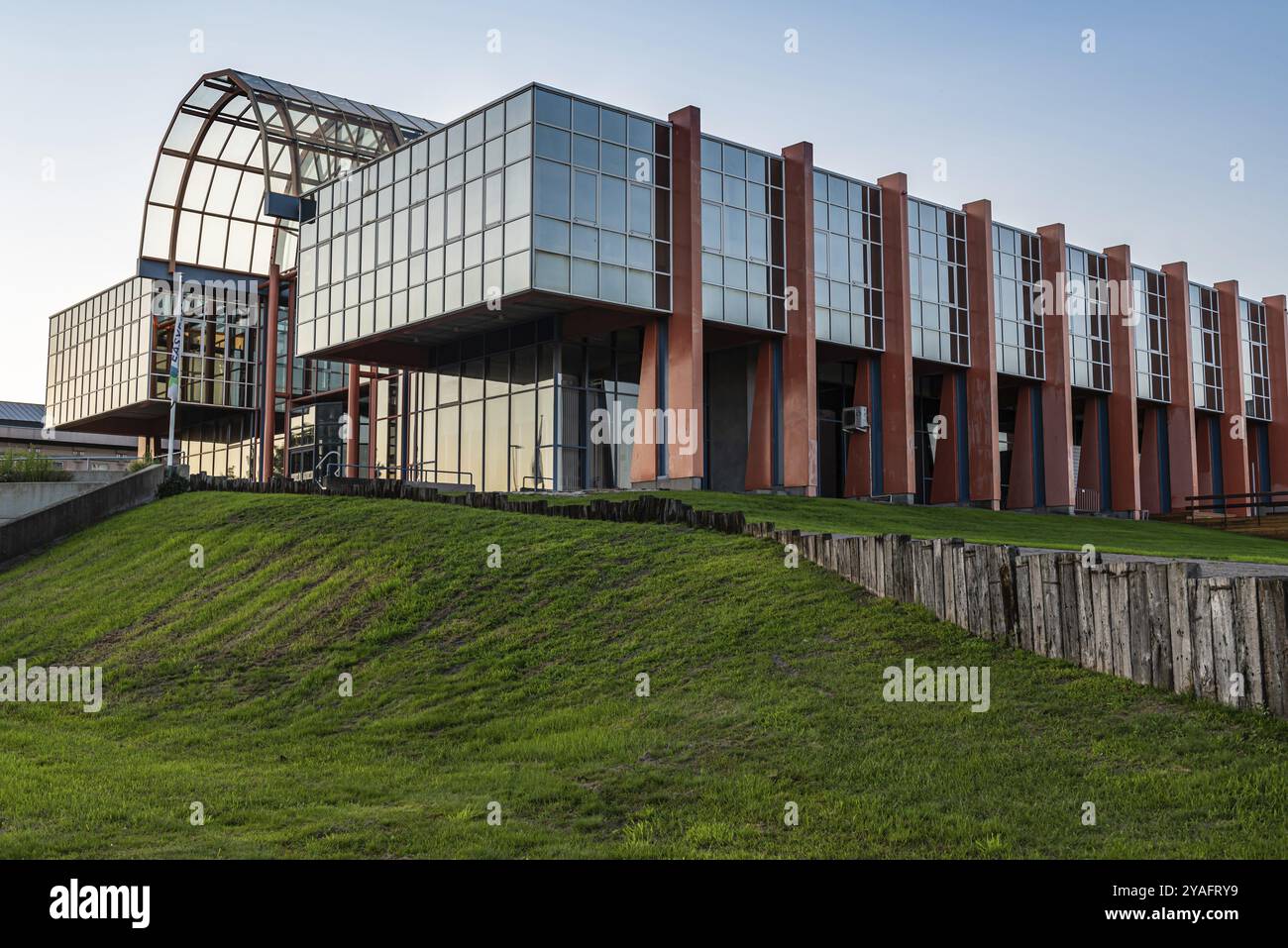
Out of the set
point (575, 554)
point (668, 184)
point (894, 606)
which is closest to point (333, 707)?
point (575, 554)

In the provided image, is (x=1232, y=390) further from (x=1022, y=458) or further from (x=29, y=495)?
(x=29, y=495)

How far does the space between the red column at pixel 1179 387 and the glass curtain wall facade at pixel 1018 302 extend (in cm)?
1010

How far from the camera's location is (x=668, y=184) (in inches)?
1463

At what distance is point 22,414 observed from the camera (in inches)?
3410

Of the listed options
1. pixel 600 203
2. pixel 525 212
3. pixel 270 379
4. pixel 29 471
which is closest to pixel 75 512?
pixel 29 471

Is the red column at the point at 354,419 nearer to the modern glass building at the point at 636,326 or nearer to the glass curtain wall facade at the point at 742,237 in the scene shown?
the modern glass building at the point at 636,326

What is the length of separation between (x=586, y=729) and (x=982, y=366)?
38478mm

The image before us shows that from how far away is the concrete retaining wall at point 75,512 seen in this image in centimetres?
Result: 2956

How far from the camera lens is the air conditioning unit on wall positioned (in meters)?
43.3

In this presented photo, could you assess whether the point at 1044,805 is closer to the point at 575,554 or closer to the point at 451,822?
the point at 451,822

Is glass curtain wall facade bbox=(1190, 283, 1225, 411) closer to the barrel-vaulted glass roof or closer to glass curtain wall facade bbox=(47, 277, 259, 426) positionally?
the barrel-vaulted glass roof

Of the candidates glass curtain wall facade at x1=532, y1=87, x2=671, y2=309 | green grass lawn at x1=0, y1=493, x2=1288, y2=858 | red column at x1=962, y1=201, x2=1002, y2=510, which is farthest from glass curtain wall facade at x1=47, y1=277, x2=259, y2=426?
green grass lawn at x1=0, y1=493, x2=1288, y2=858

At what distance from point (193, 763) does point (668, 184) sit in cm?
2809

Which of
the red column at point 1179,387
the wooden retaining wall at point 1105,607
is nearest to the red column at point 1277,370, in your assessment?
the red column at point 1179,387
